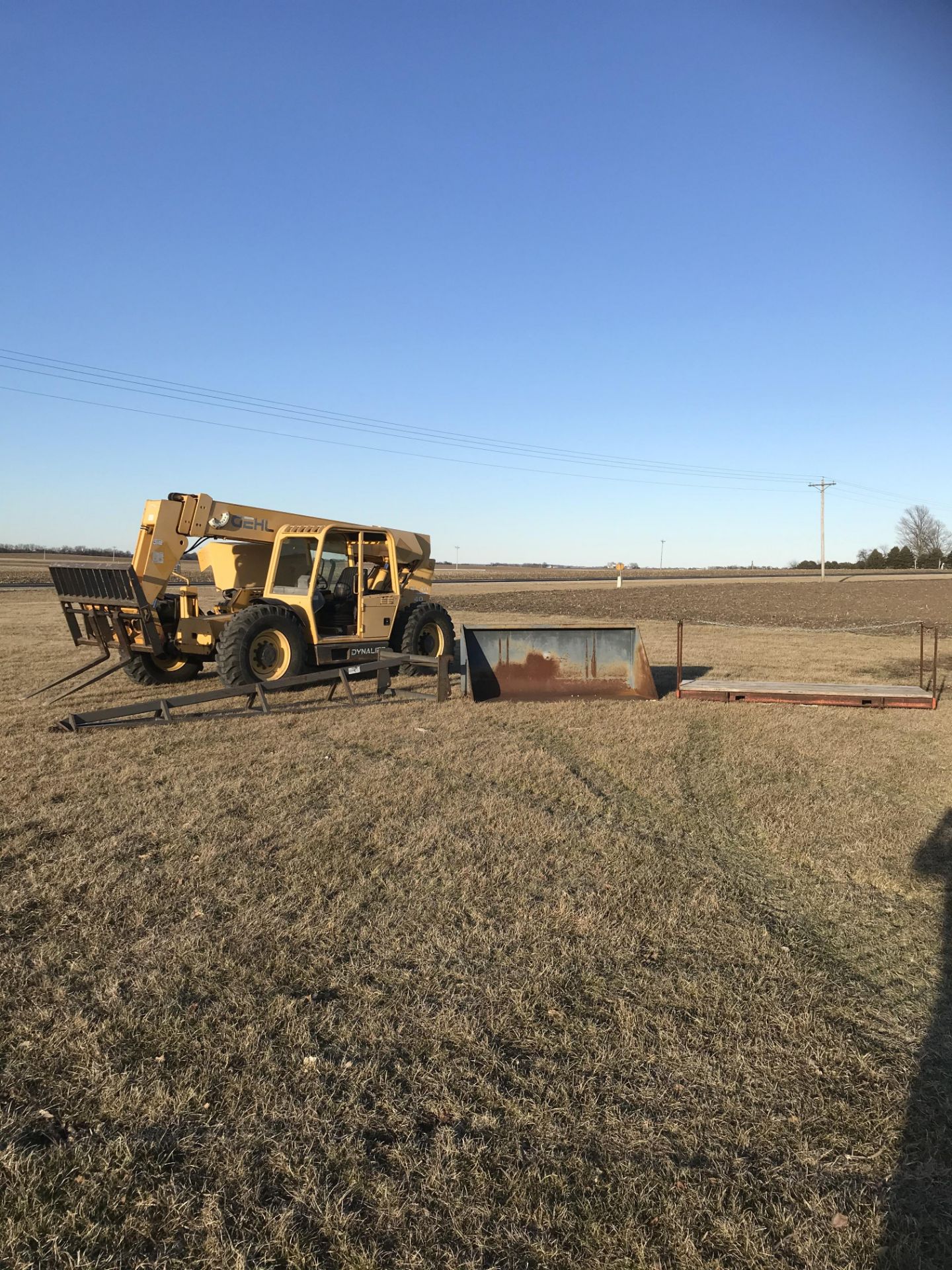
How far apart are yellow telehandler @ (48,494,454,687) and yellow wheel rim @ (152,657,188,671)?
1cm

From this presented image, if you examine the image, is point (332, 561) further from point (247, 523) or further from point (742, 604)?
point (742, 604)

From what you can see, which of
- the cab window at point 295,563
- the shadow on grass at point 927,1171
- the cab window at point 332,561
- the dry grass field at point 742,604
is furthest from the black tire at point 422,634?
the dry grass field at point 742,604

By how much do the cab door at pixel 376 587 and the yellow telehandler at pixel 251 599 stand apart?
17 millimetres

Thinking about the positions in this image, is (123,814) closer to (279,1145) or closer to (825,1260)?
(279,1145)

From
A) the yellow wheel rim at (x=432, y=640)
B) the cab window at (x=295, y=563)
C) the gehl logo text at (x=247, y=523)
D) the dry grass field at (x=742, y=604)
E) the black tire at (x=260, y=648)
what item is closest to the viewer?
the black tire at (x=260, y=648)

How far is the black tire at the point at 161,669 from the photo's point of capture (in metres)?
9.79

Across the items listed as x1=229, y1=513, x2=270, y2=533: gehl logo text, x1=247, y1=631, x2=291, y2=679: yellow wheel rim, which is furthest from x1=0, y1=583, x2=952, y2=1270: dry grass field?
x1=229, y1=513, x2=270, y2=533: gehl logo text

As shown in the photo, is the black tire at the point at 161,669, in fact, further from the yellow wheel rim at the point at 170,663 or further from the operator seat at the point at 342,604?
the operator seat at the point at 342,604

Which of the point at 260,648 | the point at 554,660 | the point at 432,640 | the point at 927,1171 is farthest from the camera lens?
the point at 432,640

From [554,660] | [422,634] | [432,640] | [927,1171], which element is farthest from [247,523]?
[927,1171]

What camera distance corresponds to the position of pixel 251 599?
33.5 feet

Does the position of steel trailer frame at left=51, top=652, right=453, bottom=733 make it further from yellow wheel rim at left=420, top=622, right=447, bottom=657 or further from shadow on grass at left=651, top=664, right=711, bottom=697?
shadow on grass at left=651, top=664, right=711, bottom=697

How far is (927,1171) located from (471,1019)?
149 cm

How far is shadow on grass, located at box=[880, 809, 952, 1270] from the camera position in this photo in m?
2.05
